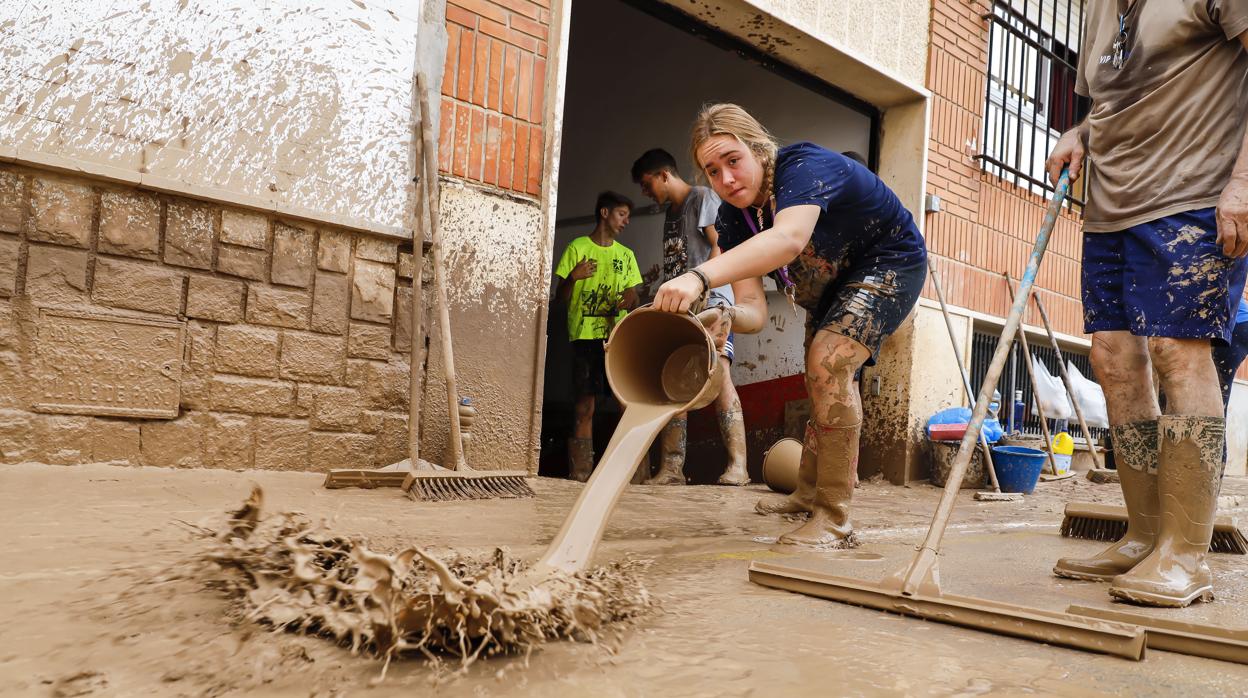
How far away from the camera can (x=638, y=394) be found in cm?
216

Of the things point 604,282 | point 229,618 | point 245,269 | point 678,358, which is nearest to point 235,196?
point 245,269

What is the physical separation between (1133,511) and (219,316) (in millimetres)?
3121

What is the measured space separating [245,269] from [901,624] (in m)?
2.75

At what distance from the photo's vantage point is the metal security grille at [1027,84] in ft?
22.3

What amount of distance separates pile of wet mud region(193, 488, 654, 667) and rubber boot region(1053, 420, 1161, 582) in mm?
1357

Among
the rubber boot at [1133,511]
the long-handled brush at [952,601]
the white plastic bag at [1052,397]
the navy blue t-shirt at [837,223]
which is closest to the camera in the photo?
the long-handled brush at [952,601]

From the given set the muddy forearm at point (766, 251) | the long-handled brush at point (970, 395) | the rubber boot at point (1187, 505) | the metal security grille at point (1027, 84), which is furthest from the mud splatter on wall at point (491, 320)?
the metal security grille at point (1027, 84)

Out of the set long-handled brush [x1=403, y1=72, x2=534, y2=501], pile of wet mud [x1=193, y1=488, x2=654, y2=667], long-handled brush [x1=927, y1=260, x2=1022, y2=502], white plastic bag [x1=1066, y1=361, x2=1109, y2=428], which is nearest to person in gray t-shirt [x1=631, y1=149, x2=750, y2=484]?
long-handled brush [x1=927, y1=260, x2=1022, y2=502]

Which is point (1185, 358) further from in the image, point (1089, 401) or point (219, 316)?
point (1089, 401)

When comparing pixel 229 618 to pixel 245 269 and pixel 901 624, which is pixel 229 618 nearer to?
pixel 901 624

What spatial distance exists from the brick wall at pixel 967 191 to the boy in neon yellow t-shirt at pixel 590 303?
229cm

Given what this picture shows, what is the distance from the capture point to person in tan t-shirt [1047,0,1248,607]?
1934 mm

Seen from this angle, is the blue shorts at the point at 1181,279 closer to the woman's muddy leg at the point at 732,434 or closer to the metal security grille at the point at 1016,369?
the woman's muddy leg at the point at 732,434

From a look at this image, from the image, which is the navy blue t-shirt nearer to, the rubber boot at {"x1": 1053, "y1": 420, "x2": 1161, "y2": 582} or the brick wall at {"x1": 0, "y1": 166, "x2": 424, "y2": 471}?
the rubber boot at {"x1": 1053, "y1": 420, "x2": 1161, "y2": 582}
